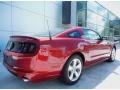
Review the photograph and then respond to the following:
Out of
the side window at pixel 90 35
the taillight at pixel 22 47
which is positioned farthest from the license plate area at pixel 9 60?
the side window at pixel 90 35

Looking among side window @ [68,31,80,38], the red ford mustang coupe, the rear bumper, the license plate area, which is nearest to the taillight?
the red ford mustang coupe

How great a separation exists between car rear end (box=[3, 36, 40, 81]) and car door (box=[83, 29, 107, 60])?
171cm

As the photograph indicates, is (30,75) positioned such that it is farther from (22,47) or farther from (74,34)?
(74,34)

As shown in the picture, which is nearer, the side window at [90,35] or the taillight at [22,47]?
the taillight at [22,47]

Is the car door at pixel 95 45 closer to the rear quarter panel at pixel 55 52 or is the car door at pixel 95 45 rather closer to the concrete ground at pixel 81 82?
the concrete ground at pixel 81 82

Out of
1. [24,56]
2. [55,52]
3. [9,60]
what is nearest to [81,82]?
[55,52]

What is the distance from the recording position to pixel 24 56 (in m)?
3.13

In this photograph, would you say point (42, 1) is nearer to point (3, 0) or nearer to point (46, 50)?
point (3, 0)

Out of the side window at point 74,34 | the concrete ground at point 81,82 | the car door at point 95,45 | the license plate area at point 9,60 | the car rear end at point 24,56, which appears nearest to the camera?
the car rear end at point 24,56

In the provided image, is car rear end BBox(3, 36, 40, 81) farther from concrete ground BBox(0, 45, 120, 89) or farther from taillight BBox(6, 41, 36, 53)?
concrete ground BBox(0, 45, 120, 89)

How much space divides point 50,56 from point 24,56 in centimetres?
50

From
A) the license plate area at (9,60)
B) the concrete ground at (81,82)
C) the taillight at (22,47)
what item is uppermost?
the taillight at (22,47)

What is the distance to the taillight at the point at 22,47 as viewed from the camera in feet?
10.4

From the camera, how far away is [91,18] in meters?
17.4
